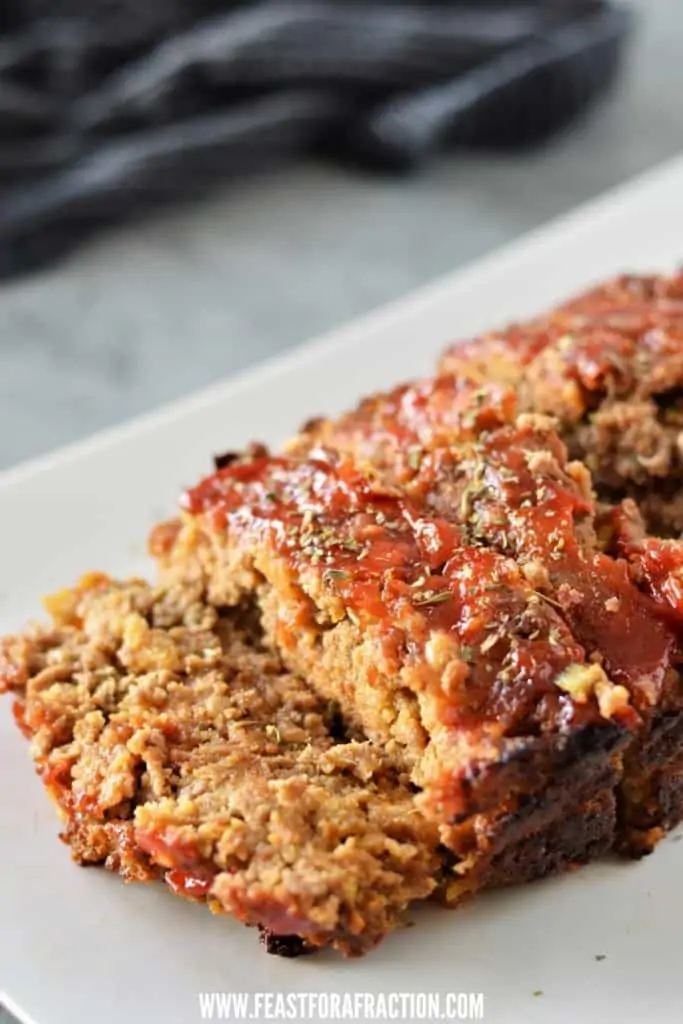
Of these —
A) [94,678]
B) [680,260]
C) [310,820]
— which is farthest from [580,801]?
[680,260]

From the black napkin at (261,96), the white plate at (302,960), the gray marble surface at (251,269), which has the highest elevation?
the black napkin at (261,96)

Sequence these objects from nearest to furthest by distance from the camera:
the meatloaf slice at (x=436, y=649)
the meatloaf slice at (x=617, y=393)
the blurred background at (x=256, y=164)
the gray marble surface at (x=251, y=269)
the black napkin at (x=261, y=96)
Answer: the meatloaf slice at (x=436, y=649)
the meatloaf slice at (x=617, y=393)
the gray marble surface at (x=251, y=269)
the blurred background at (x=256, y=164)
the black napkin at (x=261, y=96)

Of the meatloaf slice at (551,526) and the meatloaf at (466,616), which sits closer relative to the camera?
the meatloaf at (466,616)

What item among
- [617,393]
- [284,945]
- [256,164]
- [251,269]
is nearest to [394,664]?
[284,945]

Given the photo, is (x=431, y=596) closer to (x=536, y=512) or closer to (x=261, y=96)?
(x=536, y=512)

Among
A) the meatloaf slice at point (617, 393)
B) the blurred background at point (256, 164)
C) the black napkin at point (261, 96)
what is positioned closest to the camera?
the meatloaf slice at point (617, 393)

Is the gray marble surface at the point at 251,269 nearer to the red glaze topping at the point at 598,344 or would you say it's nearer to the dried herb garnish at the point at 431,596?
the red glaze topping at the point at 598,344

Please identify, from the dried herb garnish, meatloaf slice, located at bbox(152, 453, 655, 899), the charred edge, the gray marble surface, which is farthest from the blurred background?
the charred edge

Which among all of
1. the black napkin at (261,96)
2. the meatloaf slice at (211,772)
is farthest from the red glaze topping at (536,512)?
the black napkin at (261,96)
